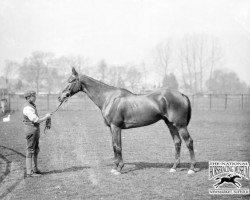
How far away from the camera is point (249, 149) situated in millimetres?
10203

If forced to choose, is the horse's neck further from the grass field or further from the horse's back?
the grass field

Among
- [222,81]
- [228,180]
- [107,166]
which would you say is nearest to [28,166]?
[107,166]

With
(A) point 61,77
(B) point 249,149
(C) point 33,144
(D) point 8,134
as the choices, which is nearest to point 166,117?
(C) point 33,144

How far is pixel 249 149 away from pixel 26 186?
7.51 metres

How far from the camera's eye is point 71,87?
7.72m

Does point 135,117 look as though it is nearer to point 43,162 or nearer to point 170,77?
point 43,162

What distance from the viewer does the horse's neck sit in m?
7.79

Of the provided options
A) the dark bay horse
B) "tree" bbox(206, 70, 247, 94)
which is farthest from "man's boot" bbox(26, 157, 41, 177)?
"tree" bbox(206, 70, 247, 94)

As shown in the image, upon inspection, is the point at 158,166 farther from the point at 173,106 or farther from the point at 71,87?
the point at 71,87

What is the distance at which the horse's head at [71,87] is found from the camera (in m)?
7.65

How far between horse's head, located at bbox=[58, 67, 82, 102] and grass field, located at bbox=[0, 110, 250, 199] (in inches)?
75.9

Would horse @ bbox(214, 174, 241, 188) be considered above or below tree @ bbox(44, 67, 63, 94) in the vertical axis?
below

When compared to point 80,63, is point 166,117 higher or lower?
lower

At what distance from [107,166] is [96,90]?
6.97 ft
